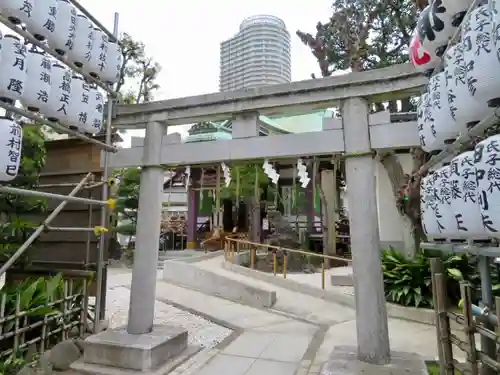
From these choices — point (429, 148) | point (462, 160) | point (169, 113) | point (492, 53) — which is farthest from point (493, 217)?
point (169, 113)

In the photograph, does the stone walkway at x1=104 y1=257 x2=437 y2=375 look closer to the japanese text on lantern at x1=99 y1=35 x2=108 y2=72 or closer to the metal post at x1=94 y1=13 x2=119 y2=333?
the metal post at x1=94 y1=13 x2=119 y2=333

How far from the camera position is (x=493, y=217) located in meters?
2.25

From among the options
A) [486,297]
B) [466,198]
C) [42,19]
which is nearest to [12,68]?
[42,19]

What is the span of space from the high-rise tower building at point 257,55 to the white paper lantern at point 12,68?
72.6ft

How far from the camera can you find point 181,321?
7.60 m

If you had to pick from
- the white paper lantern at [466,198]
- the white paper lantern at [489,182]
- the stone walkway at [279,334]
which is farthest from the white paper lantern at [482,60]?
the stone walkway at [279,334]

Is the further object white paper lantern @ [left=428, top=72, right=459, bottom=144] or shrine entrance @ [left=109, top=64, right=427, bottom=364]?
shrine entrance @ [left=109, top=64, right=427, bottom=364]

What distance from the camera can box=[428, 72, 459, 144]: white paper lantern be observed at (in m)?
3.08

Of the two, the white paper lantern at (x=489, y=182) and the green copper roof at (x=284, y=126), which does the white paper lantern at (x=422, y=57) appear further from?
the green copper roof at (x=284, y=126)

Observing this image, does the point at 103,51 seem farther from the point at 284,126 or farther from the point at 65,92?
the point at 284,126

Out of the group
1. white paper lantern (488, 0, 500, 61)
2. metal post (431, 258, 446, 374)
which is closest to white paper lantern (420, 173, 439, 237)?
metal post (431, 258, 446, 374)

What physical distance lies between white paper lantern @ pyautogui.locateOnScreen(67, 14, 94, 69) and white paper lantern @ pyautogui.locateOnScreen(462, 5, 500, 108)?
199 inches

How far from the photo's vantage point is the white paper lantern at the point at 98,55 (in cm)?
545

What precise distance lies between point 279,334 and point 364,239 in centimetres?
322
